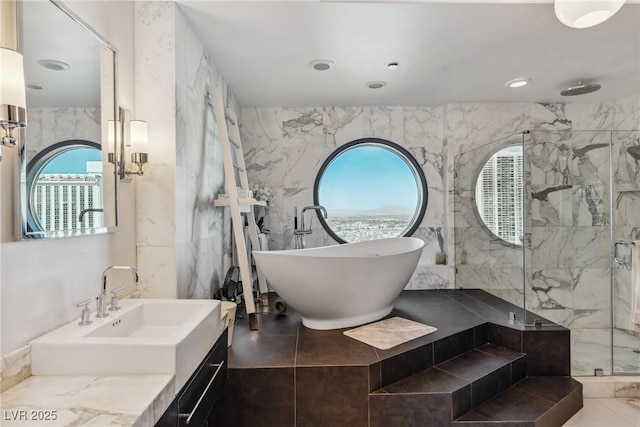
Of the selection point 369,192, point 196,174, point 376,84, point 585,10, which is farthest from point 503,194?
point 196,174

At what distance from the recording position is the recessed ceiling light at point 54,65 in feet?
4.38

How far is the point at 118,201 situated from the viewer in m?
1.81

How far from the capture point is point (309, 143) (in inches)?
157

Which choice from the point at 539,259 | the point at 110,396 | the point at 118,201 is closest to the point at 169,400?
the point at 110,396

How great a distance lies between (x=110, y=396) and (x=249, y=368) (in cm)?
103

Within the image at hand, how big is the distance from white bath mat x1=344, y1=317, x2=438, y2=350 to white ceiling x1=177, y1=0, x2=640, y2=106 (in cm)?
206

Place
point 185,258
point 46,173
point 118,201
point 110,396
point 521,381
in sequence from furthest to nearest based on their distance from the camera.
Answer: point 521,381 → point 185,258 → point 118,201 → point 46,173 → point 110,396

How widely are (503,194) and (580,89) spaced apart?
1286mm

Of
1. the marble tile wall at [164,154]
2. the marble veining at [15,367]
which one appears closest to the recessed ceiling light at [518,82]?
the marble tile wall at [164,154]

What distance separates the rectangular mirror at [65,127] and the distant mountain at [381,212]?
105 inches

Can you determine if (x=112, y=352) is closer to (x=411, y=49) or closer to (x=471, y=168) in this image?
(x=411, y=49)

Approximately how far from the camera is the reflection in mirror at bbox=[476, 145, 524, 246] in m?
3.03

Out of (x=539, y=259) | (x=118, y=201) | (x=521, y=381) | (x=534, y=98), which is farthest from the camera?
(x=534, y=98)

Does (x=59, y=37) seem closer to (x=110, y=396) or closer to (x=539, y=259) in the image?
A: (x=110, y=396)
